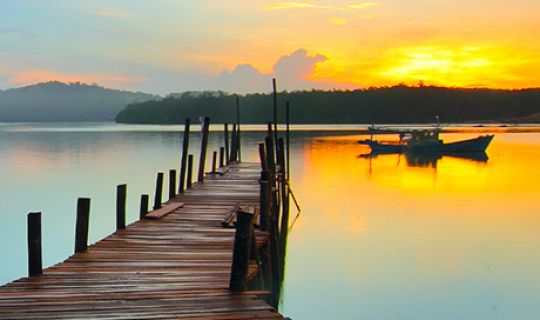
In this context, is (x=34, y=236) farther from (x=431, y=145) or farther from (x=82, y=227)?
(x=431, y=145)

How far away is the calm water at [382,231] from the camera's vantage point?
1330 centimetres

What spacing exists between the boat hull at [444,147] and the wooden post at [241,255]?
49.3 metres

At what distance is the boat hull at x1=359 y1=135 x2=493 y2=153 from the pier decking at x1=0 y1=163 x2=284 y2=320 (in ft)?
151

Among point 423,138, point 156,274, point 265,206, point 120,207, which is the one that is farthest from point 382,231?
point 423,138

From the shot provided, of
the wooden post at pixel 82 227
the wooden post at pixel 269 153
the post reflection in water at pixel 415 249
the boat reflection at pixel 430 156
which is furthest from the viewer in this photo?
the boat reflection at pixel 430 156

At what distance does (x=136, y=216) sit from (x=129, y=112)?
516ft

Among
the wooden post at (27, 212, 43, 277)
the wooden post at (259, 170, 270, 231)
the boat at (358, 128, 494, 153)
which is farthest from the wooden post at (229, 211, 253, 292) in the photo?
the boat at (358, 128, 494, 153)

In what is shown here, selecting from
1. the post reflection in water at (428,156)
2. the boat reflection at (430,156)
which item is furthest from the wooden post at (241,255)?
the boat reflection at (430,156)

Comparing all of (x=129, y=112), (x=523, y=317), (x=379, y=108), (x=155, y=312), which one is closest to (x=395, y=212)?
(x=523, y=317)

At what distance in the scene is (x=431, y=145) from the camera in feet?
177

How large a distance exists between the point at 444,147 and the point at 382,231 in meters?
35.9

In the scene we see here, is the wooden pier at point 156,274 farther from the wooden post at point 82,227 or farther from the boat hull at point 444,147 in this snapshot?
the boat hull at point 444,147

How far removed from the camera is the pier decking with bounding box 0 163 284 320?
5949 millimetres

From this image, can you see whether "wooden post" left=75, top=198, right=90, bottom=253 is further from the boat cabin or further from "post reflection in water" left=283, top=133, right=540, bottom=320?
the boat cabin
